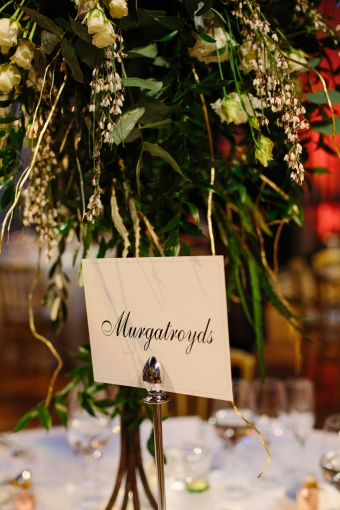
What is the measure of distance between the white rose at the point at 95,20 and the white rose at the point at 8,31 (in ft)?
0.36

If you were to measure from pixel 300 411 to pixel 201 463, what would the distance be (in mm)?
290

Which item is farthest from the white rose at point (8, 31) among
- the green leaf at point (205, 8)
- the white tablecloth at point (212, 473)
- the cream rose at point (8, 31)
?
the white tablecloth at point (212, 473)

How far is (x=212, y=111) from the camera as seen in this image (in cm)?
80

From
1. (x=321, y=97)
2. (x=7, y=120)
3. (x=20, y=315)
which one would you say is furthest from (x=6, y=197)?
(x=20, y=315)

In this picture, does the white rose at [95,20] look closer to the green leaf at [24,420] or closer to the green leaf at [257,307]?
the green leaf at [257,307]

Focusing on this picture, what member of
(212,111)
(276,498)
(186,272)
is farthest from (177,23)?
(276,498)

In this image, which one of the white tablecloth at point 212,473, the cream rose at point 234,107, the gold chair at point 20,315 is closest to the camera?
the cream rose at point 234,107

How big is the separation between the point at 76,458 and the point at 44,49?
969mm

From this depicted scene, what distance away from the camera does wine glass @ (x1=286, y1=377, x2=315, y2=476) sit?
1.20 meters

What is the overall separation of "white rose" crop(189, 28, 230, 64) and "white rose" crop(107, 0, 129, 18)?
133 mm

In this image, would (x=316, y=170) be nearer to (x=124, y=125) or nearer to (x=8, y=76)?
(x=124, y=125)

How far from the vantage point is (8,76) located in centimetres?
66

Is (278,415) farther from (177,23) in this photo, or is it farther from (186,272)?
(177,23)

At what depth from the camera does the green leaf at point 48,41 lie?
24.3 inches
